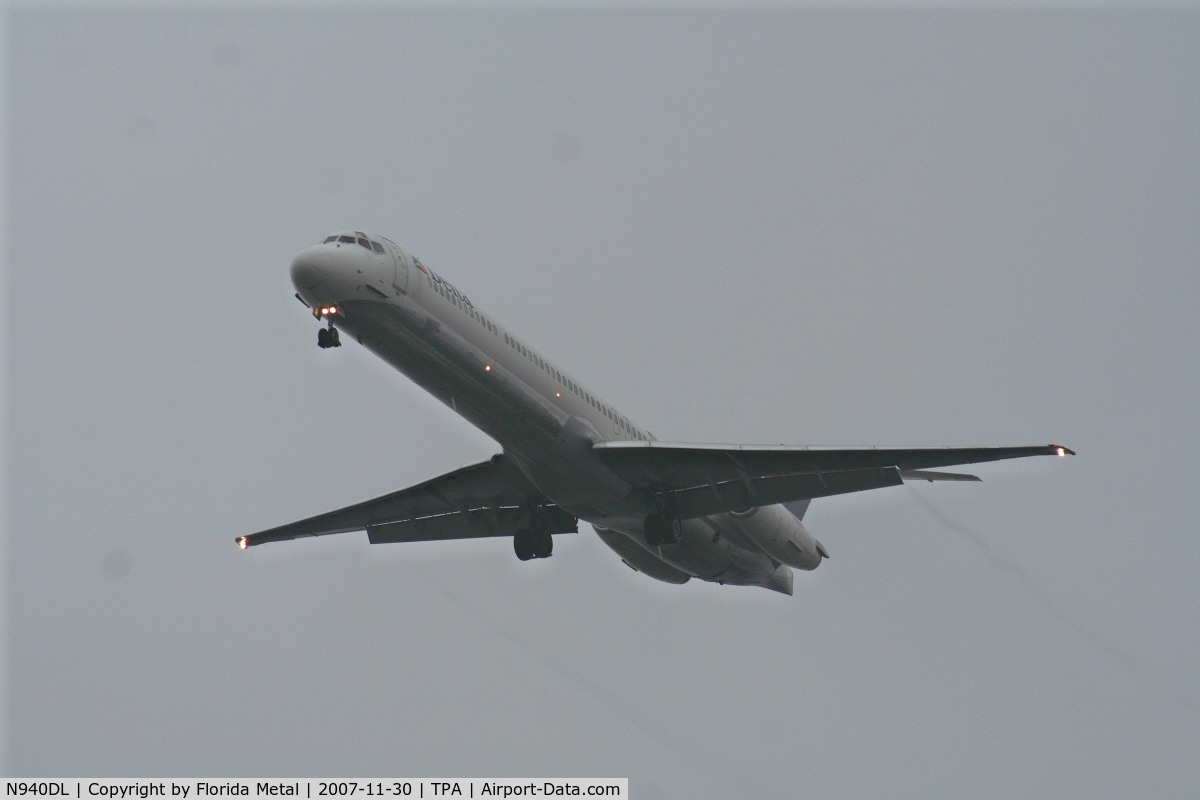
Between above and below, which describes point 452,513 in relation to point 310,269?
below

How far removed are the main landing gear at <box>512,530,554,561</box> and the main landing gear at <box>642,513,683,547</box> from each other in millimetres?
3467

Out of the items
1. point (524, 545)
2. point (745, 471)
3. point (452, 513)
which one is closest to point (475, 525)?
point (452, 513)

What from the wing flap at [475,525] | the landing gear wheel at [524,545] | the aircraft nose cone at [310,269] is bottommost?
the landing gear wheel at [524,545]

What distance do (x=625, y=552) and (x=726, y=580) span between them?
2921 mm

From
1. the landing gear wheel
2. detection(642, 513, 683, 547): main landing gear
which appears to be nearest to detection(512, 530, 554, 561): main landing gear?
the landing gear wheel

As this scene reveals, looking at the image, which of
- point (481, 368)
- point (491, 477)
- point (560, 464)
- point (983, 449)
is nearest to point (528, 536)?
point (491, 477)

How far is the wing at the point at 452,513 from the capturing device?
1443 inches

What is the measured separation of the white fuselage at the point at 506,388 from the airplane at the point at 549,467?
1.5 inches

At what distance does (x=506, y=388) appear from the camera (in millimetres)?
31938

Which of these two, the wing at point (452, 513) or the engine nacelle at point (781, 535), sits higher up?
the wing at point (452, 513)

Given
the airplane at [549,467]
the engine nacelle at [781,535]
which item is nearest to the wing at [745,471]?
the airplane at [549,467]

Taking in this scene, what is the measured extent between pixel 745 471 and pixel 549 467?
4689mm

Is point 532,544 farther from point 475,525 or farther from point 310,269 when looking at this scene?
point 310,269

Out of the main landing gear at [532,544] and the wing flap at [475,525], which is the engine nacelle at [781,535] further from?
the main landing gear at [532,544]
